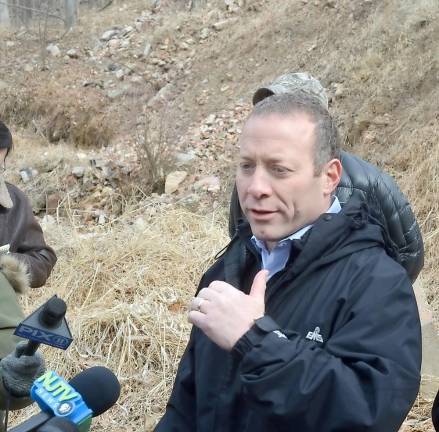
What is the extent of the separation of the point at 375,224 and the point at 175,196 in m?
6.93

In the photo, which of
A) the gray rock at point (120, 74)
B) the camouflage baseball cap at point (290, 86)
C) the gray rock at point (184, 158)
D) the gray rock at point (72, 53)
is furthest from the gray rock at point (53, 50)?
the camouflage baseball cap at point (290, 86)

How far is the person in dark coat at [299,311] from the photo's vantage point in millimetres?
1507

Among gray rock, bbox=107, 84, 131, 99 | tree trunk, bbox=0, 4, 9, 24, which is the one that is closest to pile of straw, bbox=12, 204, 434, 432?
gray rock, bbox=107, 84, 131, 99

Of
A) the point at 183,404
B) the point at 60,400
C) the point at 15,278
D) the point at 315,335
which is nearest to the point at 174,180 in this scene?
the point at 15,278

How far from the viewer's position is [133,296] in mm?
5527

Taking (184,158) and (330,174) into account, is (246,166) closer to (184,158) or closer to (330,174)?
(330,174)

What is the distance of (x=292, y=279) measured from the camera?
5.78 ft

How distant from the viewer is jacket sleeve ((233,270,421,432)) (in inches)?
58.8

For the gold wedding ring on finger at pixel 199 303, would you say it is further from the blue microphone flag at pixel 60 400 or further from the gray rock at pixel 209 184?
the gray rock at pixel 209 184

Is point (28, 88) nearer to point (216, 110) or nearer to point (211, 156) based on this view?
point (216, 110)

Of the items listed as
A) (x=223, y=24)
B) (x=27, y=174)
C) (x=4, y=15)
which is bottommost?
(x=27, y=174)

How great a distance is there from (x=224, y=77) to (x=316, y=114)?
9.93 m

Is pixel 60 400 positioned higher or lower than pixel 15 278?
higher

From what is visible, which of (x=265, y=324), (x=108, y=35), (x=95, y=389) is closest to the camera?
(x=95, y=389)
